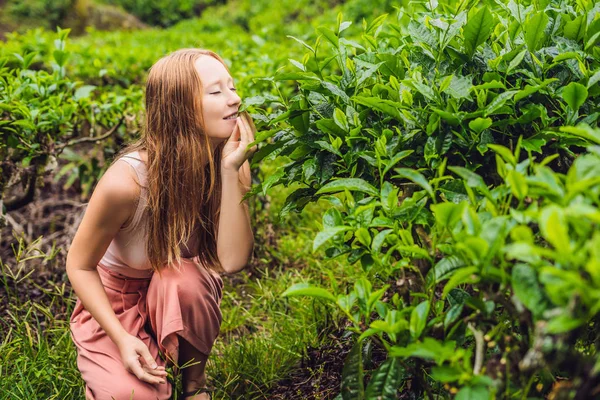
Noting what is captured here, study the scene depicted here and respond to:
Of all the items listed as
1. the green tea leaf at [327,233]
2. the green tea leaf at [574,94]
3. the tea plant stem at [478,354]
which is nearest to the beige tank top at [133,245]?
the green tea leaf at [327,233]

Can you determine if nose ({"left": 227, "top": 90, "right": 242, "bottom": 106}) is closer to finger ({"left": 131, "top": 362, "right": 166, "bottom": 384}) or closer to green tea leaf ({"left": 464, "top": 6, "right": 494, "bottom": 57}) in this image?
green tea leaf ({"left": 464, "top": 6, "right": 494, "bottom": 57})

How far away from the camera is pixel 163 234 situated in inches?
88.0

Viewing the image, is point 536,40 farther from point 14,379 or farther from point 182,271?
point 14,379

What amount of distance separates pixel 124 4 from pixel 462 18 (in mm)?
13207

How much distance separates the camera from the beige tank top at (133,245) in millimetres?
2193

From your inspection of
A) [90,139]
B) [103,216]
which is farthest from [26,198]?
[103,216]

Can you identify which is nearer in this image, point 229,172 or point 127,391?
point 127,391

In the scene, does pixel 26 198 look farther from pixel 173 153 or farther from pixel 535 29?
pixel 535 29

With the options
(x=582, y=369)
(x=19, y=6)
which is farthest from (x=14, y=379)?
(x=19, y=6)

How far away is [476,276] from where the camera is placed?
4.10 ft

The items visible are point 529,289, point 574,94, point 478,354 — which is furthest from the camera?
point 574,94

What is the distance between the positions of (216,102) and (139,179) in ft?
1.30

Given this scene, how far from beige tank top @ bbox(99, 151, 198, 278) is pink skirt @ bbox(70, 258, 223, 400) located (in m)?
0.04

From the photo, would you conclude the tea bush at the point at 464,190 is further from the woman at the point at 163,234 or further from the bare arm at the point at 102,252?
the bare arm at the point at 102,252
